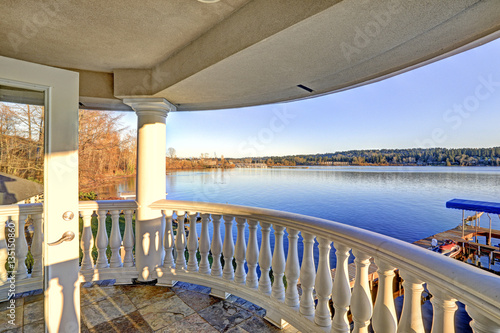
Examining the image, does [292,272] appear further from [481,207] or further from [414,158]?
[414,158]

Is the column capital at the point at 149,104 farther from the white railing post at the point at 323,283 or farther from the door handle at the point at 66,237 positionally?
the white railing post at the point at 323,283

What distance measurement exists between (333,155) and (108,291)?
4273mm

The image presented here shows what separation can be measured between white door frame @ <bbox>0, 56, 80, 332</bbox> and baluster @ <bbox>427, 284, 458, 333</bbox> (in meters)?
1.91

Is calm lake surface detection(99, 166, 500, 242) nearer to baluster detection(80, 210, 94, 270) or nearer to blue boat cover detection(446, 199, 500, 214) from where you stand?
baluster detection(80, 210, 94, 270)

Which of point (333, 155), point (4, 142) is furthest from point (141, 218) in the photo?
point (333, 155)

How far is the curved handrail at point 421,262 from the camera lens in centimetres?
69

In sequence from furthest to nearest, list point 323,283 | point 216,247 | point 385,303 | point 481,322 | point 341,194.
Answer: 1. point 341,194
2. point 216,247
3. point 323,283
4. point 385,303
5. point 481,322

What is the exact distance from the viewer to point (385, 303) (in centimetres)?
112

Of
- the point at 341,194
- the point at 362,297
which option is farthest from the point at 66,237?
the point at 341,194

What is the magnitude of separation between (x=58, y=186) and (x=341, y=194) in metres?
12.9

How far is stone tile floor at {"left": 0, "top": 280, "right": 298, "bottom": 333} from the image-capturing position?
1578 millimetres

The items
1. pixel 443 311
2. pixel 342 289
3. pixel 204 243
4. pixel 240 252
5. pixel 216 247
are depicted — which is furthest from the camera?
pixel 204 243

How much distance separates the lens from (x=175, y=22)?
1.55 metres

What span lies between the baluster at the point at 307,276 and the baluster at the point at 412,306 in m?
0.65
